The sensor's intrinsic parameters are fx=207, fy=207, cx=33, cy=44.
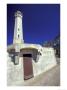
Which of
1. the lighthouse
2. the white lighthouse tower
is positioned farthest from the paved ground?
the white lighthouse tower

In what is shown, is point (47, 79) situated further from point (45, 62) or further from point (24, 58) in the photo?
point (24, 58)

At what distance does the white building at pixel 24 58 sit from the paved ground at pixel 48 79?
0.09 ft

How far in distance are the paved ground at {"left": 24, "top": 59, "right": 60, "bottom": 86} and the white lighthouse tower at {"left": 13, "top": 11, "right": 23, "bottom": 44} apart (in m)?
0.31

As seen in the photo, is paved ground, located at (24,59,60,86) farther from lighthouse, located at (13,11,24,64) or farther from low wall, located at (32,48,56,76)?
lighthouse, located at (13,11,24,64)

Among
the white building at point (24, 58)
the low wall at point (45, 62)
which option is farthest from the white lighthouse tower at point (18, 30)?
the low wall at point (45, 62)

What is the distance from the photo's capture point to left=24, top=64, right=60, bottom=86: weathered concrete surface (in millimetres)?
1548

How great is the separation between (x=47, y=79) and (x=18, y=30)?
428mm

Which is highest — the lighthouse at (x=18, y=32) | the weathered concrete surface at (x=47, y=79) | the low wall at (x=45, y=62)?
the lighthouse at (x=18, y=32)

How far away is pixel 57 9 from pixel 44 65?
436 millimetres

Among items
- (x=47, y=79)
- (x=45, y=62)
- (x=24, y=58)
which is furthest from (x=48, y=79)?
(x=24, y=58)

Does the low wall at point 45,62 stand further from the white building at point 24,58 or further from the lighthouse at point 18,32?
the lighthouse at point 18,32

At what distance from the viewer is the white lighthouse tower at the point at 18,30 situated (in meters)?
1.55
